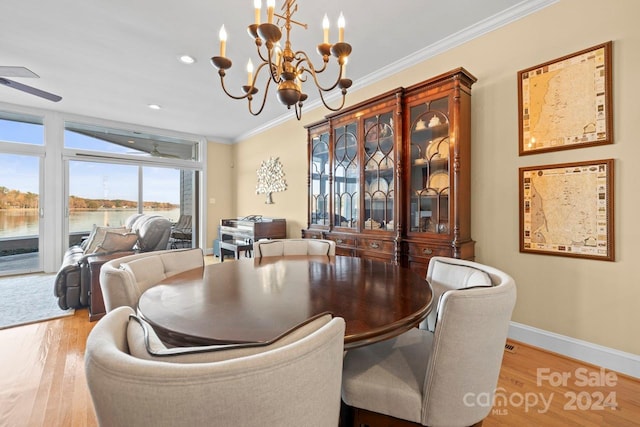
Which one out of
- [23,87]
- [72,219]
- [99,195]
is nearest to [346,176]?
[23,87]

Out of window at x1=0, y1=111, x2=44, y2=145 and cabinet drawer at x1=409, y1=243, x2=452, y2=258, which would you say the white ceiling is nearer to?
window at x1=0, y1=111, x2=44, y2=145

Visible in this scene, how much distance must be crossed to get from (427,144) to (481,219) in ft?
2.60

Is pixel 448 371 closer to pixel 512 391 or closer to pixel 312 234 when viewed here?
pixel 512 391

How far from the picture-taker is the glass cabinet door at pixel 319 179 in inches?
137

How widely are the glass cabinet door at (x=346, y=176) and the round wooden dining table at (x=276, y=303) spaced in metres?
1.48

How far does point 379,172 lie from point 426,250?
0.89m

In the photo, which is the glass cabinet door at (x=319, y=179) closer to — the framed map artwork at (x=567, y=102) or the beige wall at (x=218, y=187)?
the framed map artwork at (x=567, y=102)

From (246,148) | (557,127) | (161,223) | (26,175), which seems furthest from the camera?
(246,148)

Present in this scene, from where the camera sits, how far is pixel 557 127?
6.84ft

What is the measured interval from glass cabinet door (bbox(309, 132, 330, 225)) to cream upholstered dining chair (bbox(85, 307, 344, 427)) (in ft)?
9.52

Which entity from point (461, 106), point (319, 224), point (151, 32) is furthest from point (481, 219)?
point (151, 32)

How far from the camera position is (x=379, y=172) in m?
2.89

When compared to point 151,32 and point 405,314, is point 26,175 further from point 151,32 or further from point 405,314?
point 405,314

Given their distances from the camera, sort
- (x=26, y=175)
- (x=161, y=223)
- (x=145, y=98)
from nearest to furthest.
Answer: (x=161, y=223), (x=145, y=98), (x=26, y=175)
